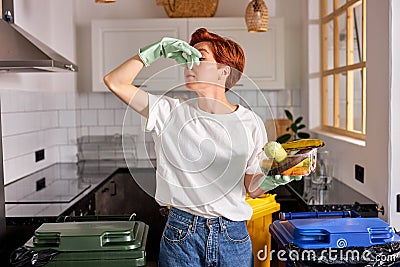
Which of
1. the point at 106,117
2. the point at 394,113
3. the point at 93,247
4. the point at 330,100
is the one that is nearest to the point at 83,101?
the point at 106,117

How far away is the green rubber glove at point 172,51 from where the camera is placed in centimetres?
187

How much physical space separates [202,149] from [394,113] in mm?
1067

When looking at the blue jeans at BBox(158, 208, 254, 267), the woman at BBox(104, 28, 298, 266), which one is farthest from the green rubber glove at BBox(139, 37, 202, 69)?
the blue jeans at BBox(158, 208, 254, 267)

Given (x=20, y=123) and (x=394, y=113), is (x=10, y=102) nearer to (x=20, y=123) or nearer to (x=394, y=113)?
(x=20, y=123)

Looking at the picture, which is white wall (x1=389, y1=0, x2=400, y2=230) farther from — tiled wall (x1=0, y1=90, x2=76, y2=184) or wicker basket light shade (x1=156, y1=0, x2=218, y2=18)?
wicker basket light shade (x1=156, y1=0, x2=218, y2=18)

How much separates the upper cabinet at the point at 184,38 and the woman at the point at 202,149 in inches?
94.8

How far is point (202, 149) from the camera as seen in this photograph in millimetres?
1854

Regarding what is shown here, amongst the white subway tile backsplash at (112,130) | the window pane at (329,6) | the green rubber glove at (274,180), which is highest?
the window pane at (329,6)

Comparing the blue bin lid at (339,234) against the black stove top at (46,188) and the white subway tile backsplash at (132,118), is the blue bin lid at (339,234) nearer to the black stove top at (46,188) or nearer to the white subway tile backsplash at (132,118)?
the white subway tile backsplash at (132,118)

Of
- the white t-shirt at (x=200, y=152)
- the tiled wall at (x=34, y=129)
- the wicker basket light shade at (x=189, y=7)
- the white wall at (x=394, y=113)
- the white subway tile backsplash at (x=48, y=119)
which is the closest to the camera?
the white t-shirt at (x=200, y=152)

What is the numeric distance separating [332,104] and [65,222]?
2.57m

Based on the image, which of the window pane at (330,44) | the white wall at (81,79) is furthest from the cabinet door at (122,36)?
the window pane at (330,44)

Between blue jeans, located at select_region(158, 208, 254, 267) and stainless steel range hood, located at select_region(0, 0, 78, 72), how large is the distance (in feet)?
3.73

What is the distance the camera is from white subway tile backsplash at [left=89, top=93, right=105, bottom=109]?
472 centimetres
